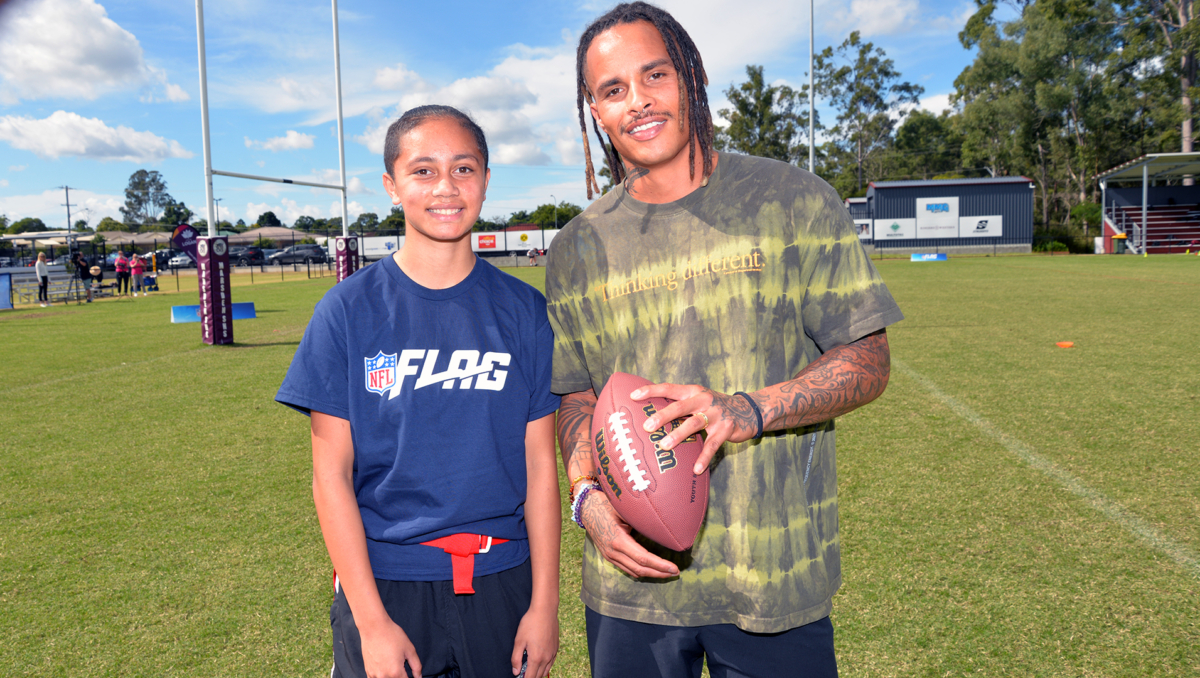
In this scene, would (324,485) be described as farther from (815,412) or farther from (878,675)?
(878,675)

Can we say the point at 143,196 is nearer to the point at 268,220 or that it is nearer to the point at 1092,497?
the point at 268,220

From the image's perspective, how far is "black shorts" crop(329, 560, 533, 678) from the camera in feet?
5.71

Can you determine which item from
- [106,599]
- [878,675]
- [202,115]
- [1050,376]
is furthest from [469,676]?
[202,115]

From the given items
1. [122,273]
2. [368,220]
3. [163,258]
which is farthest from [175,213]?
[122,273]

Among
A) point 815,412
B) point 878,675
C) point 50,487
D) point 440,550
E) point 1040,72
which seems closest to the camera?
point 815,412

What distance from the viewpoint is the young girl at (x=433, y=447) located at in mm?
1719

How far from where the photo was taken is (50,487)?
490cm

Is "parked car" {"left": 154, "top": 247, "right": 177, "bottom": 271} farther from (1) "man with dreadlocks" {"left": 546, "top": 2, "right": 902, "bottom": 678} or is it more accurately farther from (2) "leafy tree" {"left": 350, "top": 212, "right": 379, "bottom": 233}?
(1) "man with dreadlocks" {"left": 546, "top": 2, "right": 902, "bottom": 678}

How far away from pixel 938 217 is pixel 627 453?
1626 inches

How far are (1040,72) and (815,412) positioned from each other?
54859 mm

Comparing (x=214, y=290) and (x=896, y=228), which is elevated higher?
(x=896, y=228)

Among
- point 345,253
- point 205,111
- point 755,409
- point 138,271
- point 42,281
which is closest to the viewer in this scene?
point 755,409

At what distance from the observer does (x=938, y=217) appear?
38.1 m

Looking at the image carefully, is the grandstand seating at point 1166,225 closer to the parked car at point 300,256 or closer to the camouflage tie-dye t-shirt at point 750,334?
the camouflage tie-dye t-shirt at point 750,334
